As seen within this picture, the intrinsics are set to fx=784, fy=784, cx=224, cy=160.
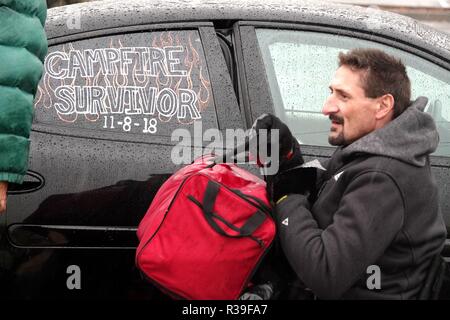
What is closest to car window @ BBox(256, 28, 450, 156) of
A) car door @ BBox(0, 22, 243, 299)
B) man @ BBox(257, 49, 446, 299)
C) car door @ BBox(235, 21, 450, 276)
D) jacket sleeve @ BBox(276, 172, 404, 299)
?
car door @ BBox(235, 21, 450, 276)

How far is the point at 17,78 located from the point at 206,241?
0.68 meters

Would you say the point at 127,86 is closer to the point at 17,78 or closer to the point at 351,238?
the point at 17,78

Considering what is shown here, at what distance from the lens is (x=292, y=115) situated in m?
3.03

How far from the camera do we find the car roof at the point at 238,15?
9.63 feet

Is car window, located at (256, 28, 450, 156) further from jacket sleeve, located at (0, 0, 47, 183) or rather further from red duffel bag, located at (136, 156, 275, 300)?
jacket sleeve, located at (0, 0, 47, 183)

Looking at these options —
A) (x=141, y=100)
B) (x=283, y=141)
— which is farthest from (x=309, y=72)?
(x=283, y=141)

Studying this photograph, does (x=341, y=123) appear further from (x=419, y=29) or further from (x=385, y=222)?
(x=419, y=29)

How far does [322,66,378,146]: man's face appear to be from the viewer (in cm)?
233

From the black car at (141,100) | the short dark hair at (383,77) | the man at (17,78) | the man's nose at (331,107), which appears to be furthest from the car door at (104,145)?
the short dark hair at (383,77)

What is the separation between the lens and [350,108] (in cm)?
234

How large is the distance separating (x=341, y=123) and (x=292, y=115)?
0.68 metres

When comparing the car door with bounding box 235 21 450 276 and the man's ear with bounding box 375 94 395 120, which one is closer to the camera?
the man's ear with bounding box 375 94 395 120

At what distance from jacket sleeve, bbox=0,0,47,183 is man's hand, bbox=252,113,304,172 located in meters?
0.65
